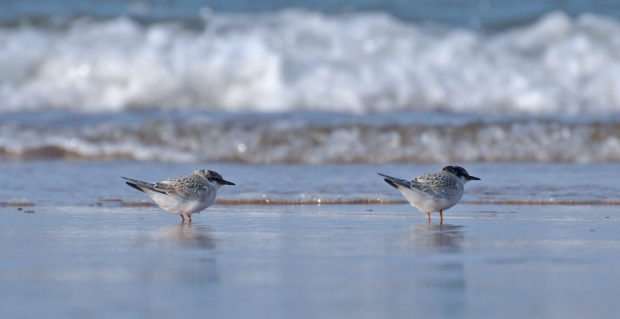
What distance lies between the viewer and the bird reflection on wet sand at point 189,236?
5098mm

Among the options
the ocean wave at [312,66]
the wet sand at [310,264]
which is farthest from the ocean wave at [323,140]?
the wet sand at [310,264]

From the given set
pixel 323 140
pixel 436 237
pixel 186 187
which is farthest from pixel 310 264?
pixel 323 140

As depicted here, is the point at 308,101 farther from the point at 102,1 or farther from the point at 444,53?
the point at 102,1

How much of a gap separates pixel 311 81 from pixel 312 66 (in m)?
0.35

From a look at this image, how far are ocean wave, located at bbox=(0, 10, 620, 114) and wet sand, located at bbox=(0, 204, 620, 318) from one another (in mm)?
6430

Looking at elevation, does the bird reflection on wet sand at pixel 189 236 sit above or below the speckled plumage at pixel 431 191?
below

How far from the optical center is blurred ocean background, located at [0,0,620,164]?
10.2 meters

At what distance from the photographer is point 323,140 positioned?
33.5 feet

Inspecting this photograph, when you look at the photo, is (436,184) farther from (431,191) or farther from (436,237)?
(436,237)

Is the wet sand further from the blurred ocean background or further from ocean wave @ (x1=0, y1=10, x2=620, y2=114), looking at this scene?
ocean wave @ (x1=0, y1=10, x2=620, y2=114)

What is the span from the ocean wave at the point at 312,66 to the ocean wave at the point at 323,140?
2.01m

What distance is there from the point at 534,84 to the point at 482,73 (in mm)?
694

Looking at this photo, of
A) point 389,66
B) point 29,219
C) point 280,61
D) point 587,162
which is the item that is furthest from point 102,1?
point 29,219

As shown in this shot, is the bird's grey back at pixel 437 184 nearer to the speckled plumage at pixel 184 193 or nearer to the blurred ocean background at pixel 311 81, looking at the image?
the speckled plumage at pixel 184 193
